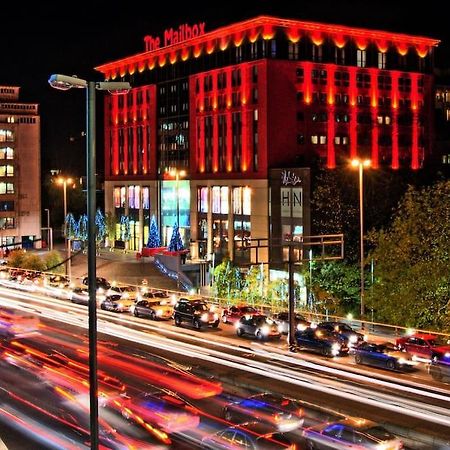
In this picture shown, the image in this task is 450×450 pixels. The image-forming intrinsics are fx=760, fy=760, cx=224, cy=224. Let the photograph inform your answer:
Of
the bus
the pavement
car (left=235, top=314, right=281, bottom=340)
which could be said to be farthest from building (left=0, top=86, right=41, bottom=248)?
car (left=235, top=314, right=281, bottom=340)

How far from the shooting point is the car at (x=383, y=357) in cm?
3078

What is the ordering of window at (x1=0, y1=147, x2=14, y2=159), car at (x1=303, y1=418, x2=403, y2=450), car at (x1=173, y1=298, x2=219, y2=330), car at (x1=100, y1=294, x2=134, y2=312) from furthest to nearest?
window at (x1=0, y1=147, x2=14, y2=159), car at (x1=100, y1=294, x2=134, y2=312), car at (x1=173, y1=298, x2=219, y2=330), car at (x1=303, y1=418, x2=403, y2=450)

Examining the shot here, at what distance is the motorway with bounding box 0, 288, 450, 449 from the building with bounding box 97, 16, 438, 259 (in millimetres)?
29912

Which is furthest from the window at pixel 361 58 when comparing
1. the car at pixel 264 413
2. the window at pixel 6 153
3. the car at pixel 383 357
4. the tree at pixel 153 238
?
the car at pixel 264 413

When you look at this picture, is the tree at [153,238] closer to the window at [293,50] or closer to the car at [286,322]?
the window at [293,50]

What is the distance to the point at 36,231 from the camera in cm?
10500

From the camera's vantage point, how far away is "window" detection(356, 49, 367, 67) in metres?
75.7

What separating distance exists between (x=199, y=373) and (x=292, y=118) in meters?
46.9

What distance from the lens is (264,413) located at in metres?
21.8

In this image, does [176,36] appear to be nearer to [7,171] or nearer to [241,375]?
[7,171]

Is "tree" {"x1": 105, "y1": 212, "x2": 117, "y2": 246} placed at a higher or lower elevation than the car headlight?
higher

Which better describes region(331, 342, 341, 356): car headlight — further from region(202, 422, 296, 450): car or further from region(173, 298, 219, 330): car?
region(202, 422, 296, 450): car

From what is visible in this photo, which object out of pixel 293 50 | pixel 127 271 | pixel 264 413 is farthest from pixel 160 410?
pixel 293 50

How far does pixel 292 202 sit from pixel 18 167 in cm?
5004
